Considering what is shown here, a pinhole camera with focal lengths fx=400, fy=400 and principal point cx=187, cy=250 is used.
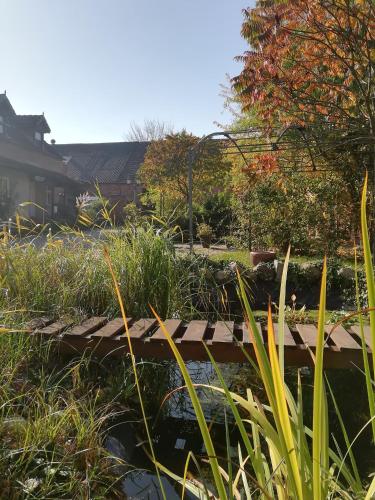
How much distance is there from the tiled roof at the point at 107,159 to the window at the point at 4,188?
435 inches

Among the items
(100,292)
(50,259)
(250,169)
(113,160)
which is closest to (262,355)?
(100,292)

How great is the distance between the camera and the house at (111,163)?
2725 centimetres

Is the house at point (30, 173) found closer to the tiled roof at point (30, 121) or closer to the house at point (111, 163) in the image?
the tiled roof at point (30, 121)

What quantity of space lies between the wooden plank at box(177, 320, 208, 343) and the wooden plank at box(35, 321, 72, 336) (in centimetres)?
80

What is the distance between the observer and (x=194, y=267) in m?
3.64

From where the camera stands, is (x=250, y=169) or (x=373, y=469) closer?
(x=373, y=469)

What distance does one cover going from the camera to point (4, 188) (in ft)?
52.9

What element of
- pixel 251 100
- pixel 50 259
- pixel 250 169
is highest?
pixel 251 100

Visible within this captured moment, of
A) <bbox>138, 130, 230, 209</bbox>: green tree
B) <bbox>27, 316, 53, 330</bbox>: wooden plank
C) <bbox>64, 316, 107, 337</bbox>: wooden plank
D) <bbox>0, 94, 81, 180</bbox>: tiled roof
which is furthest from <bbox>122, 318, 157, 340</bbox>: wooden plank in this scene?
<bbox>0, 94, 81, 180</bbox>: tiled roof

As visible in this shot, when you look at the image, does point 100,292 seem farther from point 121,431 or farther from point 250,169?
point 250,169

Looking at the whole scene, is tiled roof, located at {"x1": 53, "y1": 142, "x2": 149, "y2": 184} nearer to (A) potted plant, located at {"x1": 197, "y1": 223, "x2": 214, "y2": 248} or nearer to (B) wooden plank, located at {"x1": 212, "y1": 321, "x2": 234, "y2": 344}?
(A) potted plant, located at {"x1": 197, "y1": 223, "x2": 214, "y2": 248}

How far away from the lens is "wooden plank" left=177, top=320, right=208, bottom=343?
2443 mm

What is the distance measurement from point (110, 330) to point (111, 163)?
28847 millimetres

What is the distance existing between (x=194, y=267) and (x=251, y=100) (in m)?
2.79
